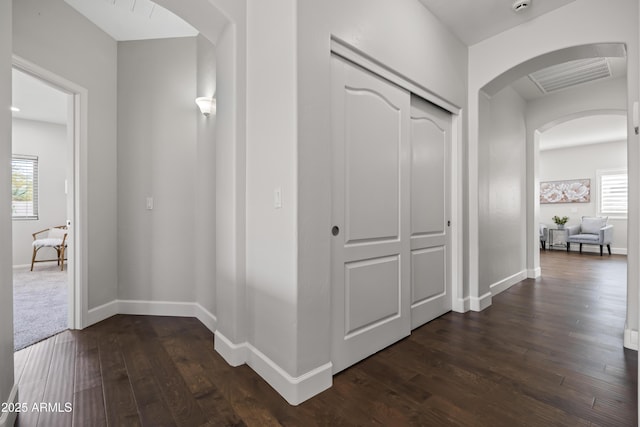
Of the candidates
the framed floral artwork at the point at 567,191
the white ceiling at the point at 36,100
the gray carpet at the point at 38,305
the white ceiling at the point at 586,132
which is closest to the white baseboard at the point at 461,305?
Answer: the gray carpet at the point at 38,305

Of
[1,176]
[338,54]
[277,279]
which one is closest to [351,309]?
[277,279]

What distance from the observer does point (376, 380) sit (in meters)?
1.77

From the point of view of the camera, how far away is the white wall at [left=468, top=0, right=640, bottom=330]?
2223 mm

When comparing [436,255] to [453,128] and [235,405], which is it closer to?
[453,128]

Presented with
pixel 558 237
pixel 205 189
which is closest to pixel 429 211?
pixel 205 189

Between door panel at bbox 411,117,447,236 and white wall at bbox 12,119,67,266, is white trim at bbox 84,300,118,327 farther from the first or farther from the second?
white wall at bbox 12,119,67,266

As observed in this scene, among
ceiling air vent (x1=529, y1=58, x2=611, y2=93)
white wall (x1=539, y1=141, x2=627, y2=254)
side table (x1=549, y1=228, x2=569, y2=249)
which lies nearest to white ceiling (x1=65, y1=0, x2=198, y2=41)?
ceiling air vent (x1=529, y1=58, x2=611, y2=93)

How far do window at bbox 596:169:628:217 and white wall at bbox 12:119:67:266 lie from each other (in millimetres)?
12659

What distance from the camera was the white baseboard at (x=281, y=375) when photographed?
61.7 inches

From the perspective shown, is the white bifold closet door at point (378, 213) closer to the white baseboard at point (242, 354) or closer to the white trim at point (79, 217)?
the white baseboard at point (242, 354)

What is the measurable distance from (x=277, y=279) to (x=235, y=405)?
2.22ft

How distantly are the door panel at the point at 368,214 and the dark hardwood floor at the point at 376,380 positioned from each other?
0.77 ft

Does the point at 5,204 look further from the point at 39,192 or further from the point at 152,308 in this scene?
the point at 39,192

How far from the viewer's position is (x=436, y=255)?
2816 millimetres
